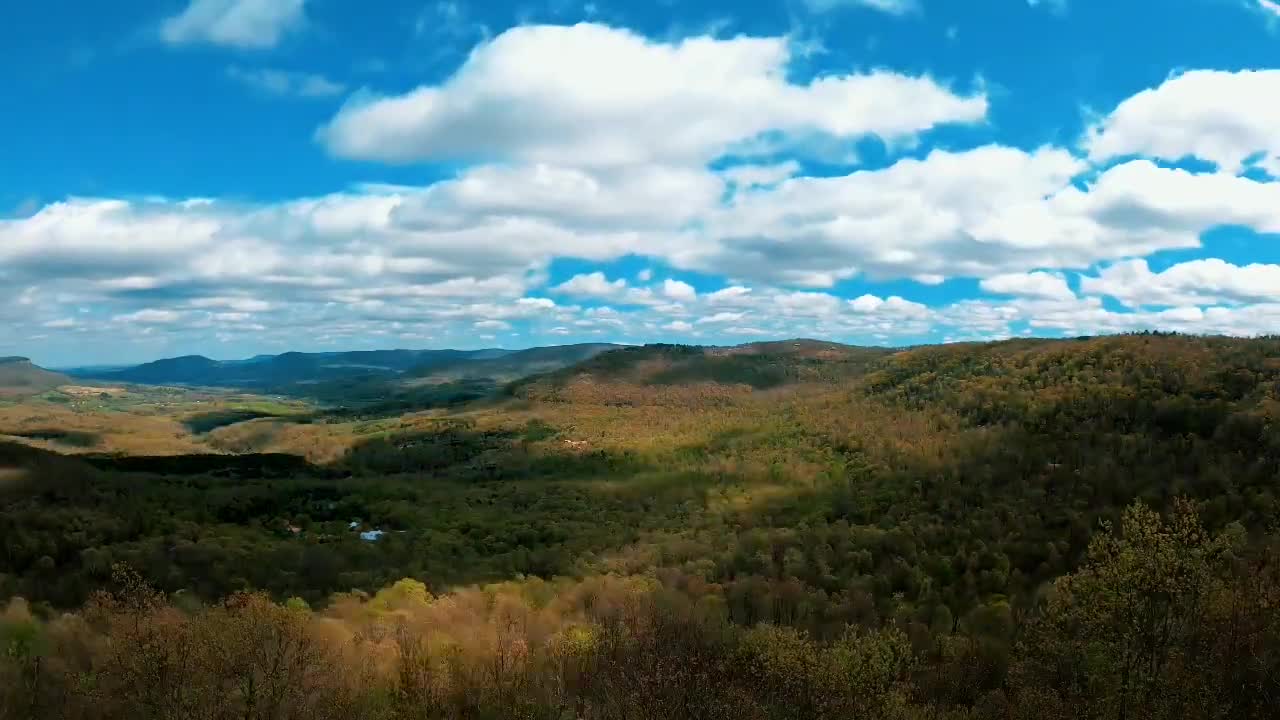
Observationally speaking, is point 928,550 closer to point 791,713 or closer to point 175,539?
point 791,713

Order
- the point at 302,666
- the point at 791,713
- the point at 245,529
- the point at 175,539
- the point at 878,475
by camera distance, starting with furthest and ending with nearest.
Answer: the point at 878,475, the point at 245,529, the point at 175,539, the point at 302,666, the point at 791,713

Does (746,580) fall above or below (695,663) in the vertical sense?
below

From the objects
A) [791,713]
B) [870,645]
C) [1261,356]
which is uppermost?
[1261,356]

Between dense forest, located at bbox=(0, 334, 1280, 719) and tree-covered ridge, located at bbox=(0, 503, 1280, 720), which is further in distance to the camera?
dense forest, located at bbox=(0, 334, 1280, 719)

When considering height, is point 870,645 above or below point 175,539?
above

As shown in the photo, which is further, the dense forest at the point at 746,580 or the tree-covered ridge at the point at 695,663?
the dense forest at the point at 746,580

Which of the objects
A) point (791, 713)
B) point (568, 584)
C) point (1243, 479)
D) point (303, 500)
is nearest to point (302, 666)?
point (791, 713)

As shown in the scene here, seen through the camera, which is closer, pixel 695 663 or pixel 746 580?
pixel 695 663

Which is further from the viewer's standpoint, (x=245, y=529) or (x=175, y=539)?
(x=245, y=529)
